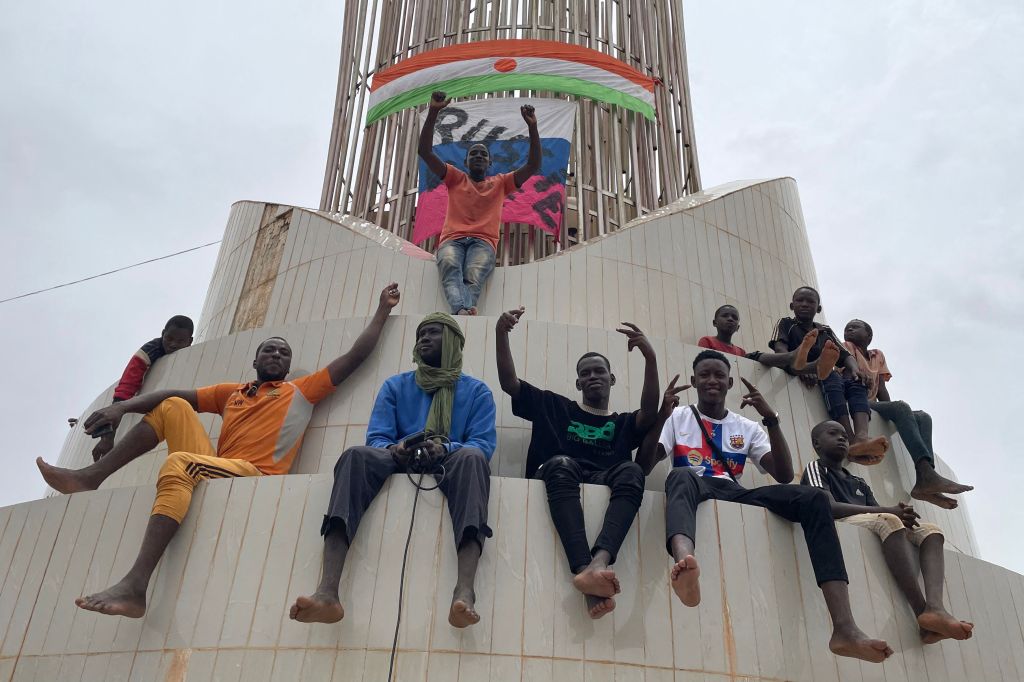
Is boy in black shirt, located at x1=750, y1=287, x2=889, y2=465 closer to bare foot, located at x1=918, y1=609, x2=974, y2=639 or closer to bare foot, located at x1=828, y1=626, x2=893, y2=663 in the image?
bare foot, located at x1=918, y1=609, x2=974, y2=639

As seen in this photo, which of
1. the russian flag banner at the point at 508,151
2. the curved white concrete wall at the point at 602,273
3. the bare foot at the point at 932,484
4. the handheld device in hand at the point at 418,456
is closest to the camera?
the handheld device in hand at the point at 418,456

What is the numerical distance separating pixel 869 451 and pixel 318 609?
12.4 ft

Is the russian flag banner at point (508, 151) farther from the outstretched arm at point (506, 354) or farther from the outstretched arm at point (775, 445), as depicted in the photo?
the outstretched arm at point (775, 445)

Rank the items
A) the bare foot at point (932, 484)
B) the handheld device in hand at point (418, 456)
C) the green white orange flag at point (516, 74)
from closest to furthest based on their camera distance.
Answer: the handheld device in hand at point (418, 456) → the bare foot at point (932, 484) → the green white orange flag at point (516, 74)

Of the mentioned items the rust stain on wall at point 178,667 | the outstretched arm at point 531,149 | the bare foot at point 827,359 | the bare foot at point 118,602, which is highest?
the outstretched arm at point 531,149

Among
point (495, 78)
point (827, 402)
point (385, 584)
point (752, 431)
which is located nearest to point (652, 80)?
point (495, 78)

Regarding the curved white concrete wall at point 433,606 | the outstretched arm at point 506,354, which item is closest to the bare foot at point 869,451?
the curved white concrete wall at point 433,606

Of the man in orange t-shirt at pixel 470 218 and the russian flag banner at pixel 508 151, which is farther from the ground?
the russian flag banner at pixel 508 151

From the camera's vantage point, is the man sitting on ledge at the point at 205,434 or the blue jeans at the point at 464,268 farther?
the blue jeans at the point at 464,268

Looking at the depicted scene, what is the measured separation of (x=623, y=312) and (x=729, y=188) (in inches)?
87.2

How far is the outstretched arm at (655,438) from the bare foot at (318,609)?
1.89m

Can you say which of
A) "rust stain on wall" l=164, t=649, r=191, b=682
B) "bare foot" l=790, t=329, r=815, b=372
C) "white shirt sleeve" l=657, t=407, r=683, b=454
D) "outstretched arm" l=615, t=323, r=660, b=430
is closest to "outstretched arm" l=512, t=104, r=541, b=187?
"outstretched arm" l=615, t=323, r=660, b=430

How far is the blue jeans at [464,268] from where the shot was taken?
23.0 ft

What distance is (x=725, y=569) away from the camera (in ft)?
15.7
